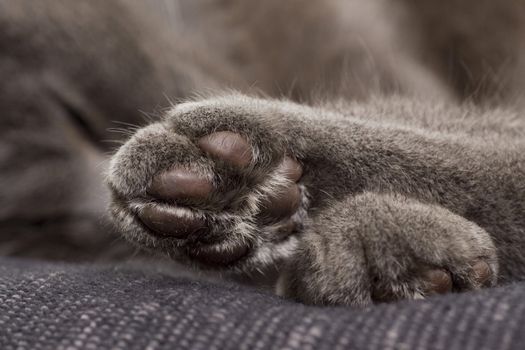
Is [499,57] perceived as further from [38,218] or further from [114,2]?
[38,218]

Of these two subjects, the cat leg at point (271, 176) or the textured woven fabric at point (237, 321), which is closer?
the textured woven fabric at point (237, 321)

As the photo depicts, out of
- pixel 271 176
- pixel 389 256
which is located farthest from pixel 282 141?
pixel 389 256

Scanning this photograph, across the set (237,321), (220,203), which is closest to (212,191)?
(220,203)

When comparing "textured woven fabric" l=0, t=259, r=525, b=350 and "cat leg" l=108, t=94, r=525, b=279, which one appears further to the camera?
"cat leg" l=108, t=94, r=525, b=279

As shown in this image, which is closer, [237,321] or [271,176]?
[237,321]

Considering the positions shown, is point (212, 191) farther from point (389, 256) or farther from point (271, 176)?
point (389, 256)

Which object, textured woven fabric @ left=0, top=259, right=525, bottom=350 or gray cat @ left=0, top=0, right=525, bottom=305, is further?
gray cat @ left=0, top=0, right=525, bottom=305
